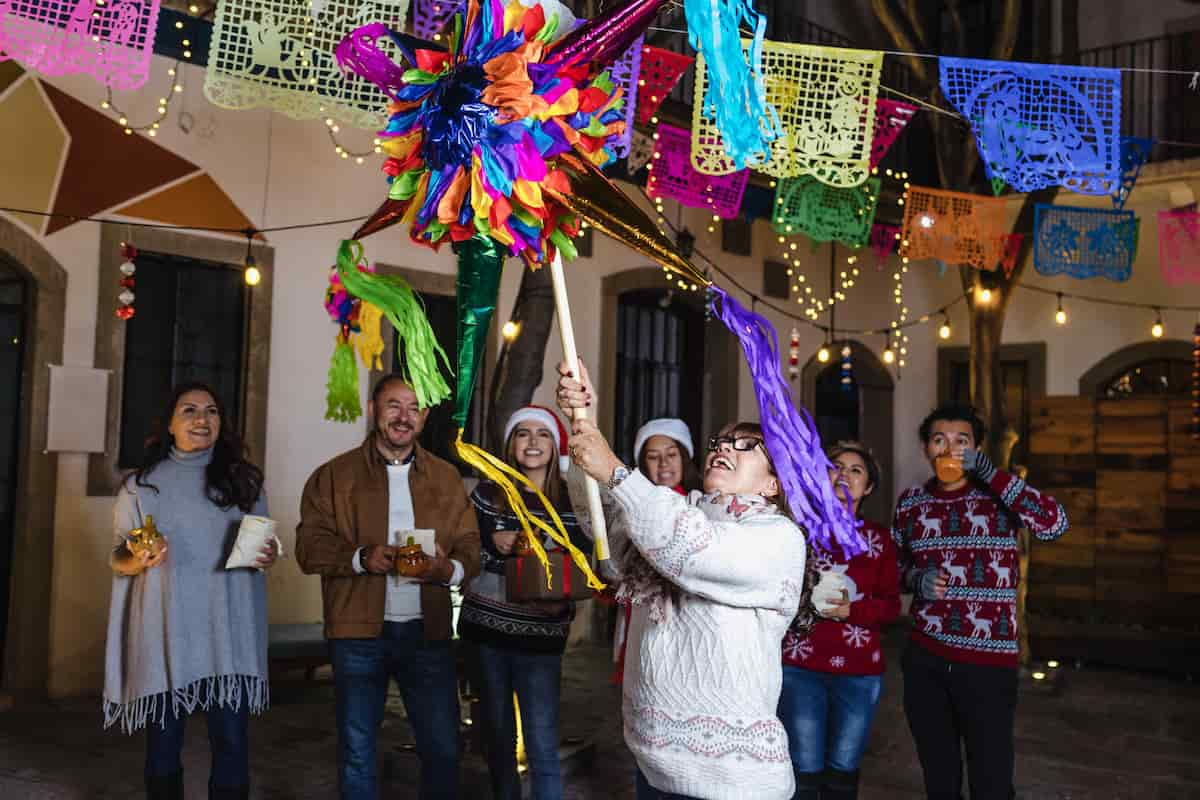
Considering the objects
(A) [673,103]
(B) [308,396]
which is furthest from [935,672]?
(A) [673,103]

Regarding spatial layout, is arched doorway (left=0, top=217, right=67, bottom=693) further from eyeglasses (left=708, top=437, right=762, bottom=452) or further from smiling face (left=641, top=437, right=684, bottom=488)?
eyeglasses (left=708, top=437, right=762, bottom=452)

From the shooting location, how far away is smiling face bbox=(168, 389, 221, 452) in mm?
3480

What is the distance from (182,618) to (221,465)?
49 centimetres

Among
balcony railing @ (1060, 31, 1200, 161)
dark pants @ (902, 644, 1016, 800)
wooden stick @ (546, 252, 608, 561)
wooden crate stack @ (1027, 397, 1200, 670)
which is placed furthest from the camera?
balcony railing @ (1060, 31, 1200, 161)

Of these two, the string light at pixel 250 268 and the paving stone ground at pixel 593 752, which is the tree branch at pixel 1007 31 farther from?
the string light at pixel 250 268

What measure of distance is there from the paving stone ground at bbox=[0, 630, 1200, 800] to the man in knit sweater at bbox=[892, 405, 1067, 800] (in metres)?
1.24

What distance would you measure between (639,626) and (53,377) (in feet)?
14.4

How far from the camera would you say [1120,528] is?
8.28 m

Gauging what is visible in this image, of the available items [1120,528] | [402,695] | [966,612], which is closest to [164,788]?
[402,695]

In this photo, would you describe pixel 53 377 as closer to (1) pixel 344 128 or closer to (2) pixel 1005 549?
(1) pixel 344 128

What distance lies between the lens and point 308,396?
21.8 ft

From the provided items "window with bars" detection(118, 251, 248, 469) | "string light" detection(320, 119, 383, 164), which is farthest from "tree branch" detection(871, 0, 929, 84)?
"window with bars" detection(118, 251, 248, 469)

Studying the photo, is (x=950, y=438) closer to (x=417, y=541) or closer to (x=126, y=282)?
(x=417, y=541)

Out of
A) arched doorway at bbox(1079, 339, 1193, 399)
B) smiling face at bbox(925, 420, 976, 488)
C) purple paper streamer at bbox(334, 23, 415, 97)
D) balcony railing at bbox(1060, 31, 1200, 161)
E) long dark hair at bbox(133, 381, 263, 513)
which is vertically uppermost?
balcony railing at bbox(1060, 31, 1200, 161)
